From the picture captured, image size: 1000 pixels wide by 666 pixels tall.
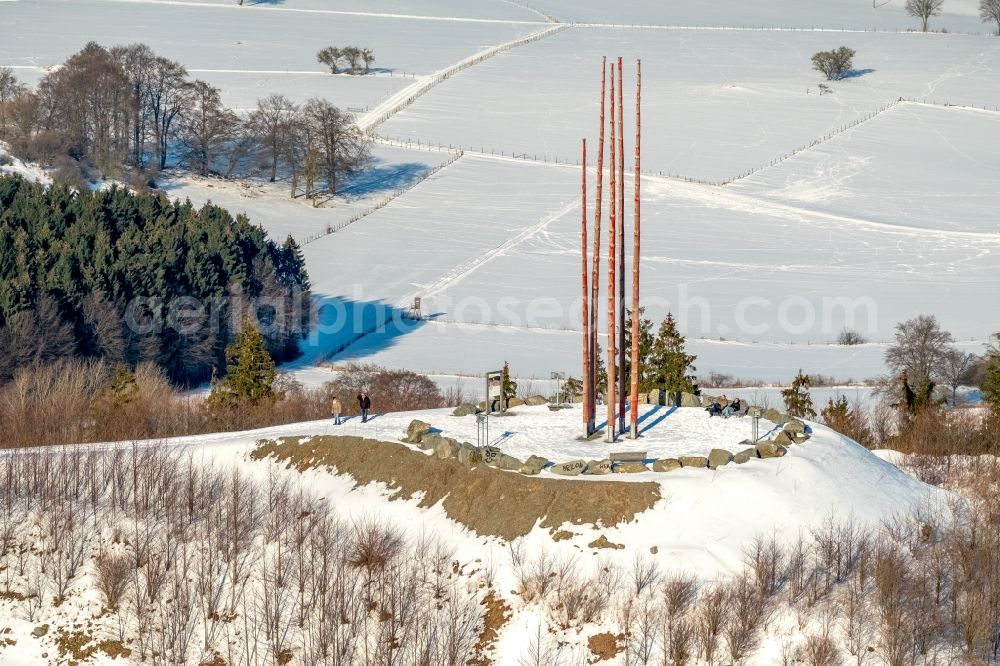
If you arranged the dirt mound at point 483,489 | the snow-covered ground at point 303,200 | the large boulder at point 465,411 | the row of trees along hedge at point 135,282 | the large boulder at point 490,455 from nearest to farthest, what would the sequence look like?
the dirt mound at point 483,489, the large boulder at point 490,455, the large boulder at point 465,411, the row of trees along hedge at point 135,282, the snow-covered ground at point 303,200

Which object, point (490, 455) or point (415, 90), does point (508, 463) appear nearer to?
point (490, 455)

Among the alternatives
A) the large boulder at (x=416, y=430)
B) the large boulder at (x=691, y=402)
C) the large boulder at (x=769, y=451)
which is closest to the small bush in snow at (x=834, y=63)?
the large boulder at (x=691, y=402)

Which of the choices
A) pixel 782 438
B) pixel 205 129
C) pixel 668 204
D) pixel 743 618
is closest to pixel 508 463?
pixel 782 438

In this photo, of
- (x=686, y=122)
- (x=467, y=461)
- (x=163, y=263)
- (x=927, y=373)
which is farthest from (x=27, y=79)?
(x=467, y=461)

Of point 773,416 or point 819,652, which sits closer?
point 819,652

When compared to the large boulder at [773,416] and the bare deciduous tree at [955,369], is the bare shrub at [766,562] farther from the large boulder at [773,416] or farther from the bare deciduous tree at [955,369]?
the bare deciduous tree at [955,369]

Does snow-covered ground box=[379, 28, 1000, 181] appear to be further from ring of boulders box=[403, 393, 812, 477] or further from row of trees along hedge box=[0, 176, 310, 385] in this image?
ring of boulders box=[403, 393, 812, 477]
